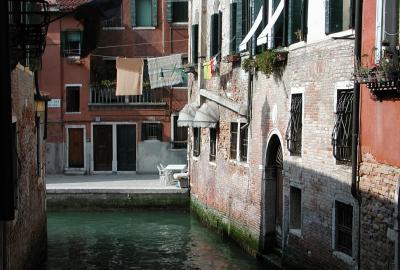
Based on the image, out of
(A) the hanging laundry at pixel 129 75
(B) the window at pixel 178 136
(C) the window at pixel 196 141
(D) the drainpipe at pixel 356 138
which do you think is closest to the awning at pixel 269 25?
(D) the drainpipe at pixel 356 138

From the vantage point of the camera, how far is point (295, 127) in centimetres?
1140

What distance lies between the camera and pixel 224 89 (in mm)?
16562

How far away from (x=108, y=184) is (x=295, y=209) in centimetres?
1032

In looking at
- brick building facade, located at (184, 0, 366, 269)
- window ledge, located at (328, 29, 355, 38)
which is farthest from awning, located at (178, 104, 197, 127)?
window ledge, located at (328, 29, 355, 38)

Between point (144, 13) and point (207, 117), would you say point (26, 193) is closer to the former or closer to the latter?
point (207, 117)

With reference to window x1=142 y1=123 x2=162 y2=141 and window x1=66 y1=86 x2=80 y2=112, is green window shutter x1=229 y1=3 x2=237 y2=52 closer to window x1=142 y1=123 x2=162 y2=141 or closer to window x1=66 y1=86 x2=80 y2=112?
window x1=142 y1=123 x2=162 y2=141

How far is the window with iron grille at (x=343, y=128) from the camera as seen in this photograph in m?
9.29

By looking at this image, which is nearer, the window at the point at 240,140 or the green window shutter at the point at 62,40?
the window at the point at 240,140

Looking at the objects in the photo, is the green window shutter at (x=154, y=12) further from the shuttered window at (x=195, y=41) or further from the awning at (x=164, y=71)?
the shuttered window at (x=195, y=41)

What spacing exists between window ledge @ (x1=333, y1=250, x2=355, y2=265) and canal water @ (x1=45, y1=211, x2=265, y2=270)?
341 centimetres

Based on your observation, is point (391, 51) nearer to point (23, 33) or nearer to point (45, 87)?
point (23, 33)

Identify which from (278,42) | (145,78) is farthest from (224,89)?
(145,78)

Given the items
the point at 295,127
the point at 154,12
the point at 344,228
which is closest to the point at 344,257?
the point at 344,228

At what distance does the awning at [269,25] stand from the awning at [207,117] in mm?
4369
